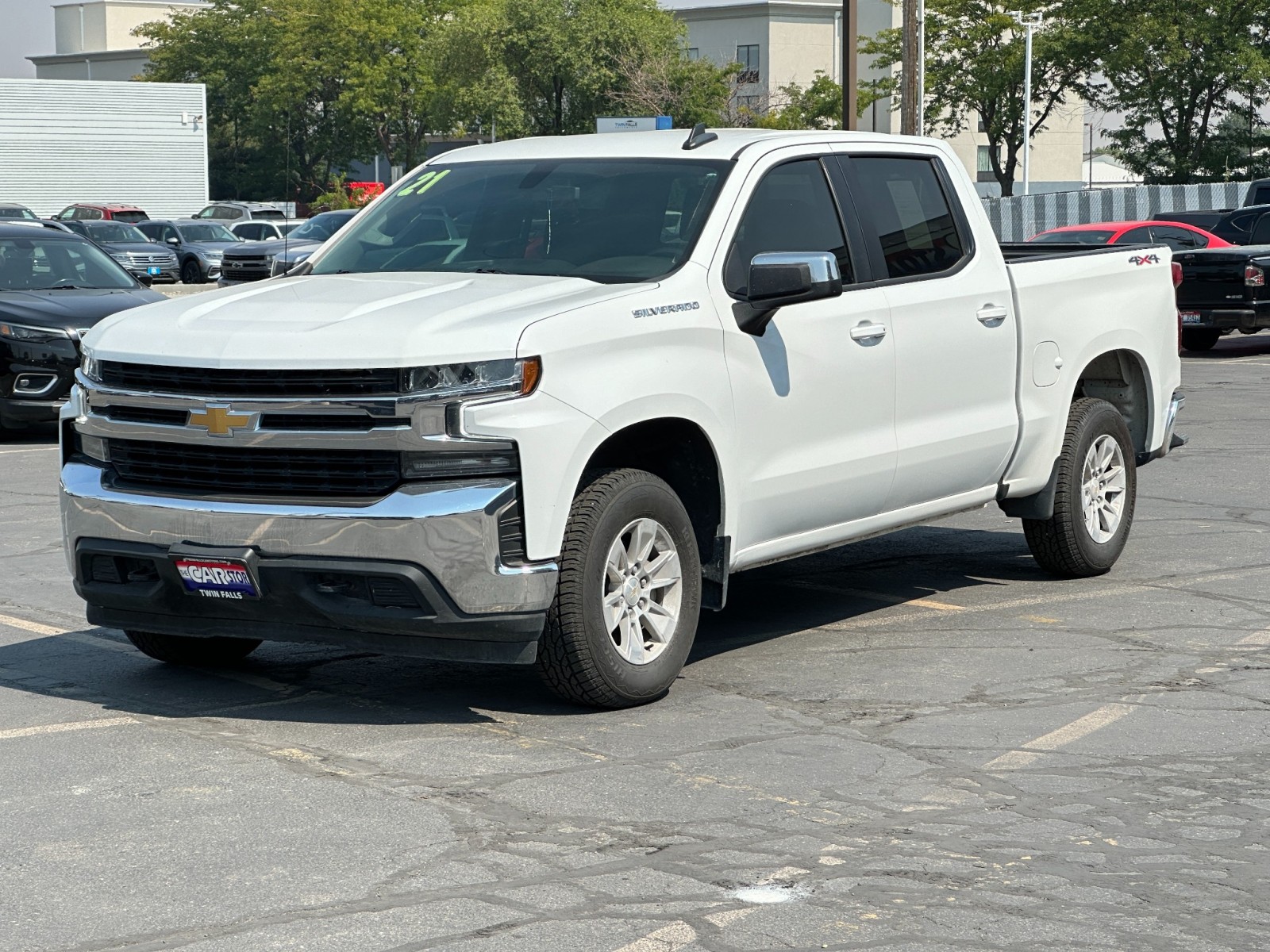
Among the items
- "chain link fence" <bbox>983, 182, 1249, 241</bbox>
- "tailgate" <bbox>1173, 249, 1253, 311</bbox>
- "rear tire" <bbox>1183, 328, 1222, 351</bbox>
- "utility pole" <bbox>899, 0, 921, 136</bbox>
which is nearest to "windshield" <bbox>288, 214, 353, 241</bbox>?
"utility pole" <bbox>899, 0, 921, 136</bbox>

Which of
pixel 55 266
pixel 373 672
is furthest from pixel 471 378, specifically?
pixel 55 266

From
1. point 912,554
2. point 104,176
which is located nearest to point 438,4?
point 104,176

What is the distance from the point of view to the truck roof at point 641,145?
288 inches

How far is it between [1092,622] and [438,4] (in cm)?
8537

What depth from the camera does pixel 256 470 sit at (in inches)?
240

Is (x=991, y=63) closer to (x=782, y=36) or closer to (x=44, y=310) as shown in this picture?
(x=782, y=36)

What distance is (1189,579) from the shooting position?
8.90 m

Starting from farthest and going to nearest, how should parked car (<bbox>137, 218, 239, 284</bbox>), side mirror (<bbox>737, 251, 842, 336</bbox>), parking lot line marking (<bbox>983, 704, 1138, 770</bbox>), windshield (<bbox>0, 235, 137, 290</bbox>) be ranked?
parked car (<bbox>137, 218, 239, 284</bbox>)
windshield (<bbox>0, 235, 137, 290</bbox>)
side mirror (<bbox>737, 251, 842, 336</bbox>)
parking lot line marking (<bbox>983, 704, 1138, 770</bbox>)

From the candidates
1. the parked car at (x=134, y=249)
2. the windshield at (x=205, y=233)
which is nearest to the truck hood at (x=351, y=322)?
the parked car at (x=134, y=249)

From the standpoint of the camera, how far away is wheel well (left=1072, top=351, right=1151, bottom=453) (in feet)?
30.6

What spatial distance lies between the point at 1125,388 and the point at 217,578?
17.1ft

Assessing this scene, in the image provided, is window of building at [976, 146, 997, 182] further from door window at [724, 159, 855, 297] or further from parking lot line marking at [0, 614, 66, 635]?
parking lot line marking at [0, 614, 66, 635]

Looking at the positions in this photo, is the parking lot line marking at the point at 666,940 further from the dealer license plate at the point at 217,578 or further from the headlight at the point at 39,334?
the headlight at the point at 39,334

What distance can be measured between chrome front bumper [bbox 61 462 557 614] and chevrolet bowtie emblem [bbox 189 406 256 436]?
0.25 metres
